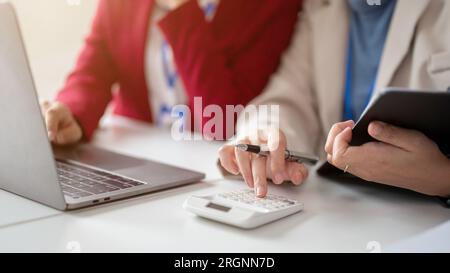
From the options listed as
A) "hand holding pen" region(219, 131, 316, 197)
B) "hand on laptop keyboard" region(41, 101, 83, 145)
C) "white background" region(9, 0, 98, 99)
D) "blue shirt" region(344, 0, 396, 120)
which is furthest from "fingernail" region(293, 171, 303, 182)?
"white background" region(9, 0, 98, 99)

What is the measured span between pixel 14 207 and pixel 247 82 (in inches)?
22.1

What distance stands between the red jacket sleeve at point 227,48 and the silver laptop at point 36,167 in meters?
0.32

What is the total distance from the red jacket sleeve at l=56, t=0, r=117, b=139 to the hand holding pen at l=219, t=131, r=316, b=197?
0.37 metres

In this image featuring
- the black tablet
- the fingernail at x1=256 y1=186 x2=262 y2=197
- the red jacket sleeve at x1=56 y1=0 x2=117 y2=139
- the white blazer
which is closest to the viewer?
the black tablet

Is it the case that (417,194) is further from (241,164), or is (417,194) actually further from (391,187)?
(241,164)

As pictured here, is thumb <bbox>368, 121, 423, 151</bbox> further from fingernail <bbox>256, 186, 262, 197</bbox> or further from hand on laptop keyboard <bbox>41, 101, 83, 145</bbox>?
hand on laptop keyboard <bbox>41, 101, 83, 145</bbox>

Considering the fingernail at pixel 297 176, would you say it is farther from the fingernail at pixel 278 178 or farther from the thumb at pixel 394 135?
the thumb at pixel 394 135

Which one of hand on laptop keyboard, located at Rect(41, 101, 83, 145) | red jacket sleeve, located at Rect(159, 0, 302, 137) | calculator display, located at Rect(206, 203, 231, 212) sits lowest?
hand on laptop keyboard, located at Rect(41, 101, 83, 145)

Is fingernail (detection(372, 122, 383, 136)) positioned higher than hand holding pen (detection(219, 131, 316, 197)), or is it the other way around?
fingernail (detection(372, 122, 383, 136))

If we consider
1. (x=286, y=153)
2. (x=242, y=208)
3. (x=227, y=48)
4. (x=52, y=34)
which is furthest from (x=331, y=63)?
(x=52, y=34)

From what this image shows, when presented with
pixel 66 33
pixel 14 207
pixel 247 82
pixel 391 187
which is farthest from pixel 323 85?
pixel 66 33

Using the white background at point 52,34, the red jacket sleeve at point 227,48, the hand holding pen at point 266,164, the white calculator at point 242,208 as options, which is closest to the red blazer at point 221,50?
the red jacket sleeve at point 227,48

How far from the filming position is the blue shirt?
2.89 feet
